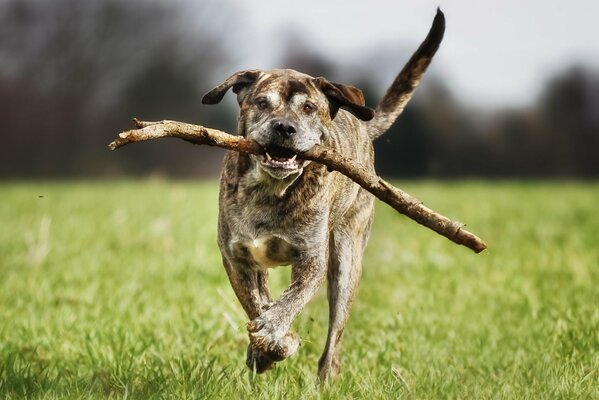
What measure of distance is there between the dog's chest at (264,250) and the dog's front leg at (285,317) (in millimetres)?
87

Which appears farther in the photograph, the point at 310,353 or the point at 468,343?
the point at 468,343

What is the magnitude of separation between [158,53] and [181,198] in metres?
28.3

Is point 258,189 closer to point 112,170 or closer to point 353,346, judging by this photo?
point 353,346

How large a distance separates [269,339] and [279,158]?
2.80 ft

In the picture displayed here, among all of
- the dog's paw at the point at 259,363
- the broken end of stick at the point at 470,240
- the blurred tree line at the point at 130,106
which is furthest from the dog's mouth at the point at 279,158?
the blurred tree line at the point at 130,106

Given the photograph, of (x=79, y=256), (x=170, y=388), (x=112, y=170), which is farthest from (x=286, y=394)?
(x=112, y=170)

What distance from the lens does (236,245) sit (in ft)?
14.6

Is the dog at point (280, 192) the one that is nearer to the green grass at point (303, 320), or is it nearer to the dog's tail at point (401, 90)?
the green grass at point (303, 320)

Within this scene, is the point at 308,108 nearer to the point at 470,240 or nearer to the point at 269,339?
the point at 470,240

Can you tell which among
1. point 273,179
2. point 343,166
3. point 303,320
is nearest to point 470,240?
point 343,166

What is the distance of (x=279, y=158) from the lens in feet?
A: 13.6

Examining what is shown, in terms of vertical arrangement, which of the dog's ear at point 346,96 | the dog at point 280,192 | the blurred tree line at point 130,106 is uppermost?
the dog's ear at point 346,96

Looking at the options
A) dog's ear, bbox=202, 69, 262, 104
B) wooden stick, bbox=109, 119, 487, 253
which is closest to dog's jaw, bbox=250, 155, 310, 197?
wooden stick, bbox=109, 119, 487, 253

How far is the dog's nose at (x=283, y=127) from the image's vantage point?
4.07m
